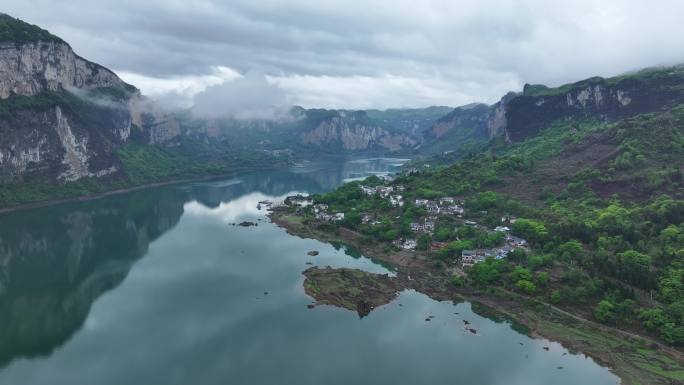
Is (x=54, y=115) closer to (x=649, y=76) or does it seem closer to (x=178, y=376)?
(x=178, y=376)

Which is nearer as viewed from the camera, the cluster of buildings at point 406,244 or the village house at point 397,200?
the cluster of buildings at point 406,244

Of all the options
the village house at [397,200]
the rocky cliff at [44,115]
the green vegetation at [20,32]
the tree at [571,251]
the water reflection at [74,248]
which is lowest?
the water reflection at [74,248]

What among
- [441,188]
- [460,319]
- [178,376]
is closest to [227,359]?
[178,376]

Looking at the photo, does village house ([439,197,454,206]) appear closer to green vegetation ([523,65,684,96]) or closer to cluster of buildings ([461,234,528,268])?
cluster of buildings ([461,234,528,268])

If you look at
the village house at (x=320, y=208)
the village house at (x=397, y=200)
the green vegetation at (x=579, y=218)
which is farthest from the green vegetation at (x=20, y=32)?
the village house at (x=397, y=200)

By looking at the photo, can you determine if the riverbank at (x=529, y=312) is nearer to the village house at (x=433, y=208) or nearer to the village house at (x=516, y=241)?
the village house at (x=516, y=241)
